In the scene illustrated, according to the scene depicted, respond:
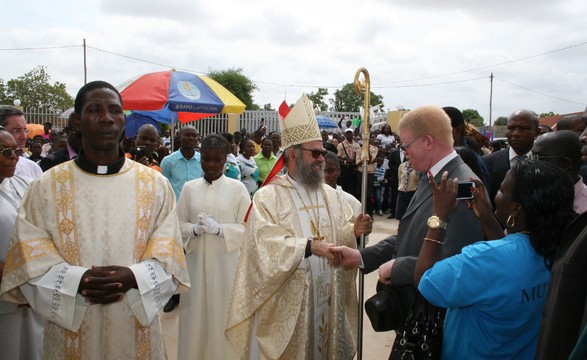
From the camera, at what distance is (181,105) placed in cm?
855

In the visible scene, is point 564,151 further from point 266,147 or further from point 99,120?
point 266,147

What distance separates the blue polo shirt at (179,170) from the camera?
20.6ft

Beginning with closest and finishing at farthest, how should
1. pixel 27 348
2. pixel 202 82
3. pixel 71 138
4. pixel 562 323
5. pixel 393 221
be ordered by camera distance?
1. pixel 562 323
2. pixel 27 348
3. pixel 71 138
4. pixel 202 82
5. pixel 393 221

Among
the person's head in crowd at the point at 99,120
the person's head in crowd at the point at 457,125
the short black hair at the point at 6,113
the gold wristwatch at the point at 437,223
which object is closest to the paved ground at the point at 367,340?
the person's head in crowd at the point at 457,125

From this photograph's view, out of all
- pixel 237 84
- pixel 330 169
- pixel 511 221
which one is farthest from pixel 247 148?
pixel 237 84

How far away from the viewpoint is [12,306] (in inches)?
120

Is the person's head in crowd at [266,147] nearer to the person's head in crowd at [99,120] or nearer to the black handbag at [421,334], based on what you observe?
the person's head in crowd at [99,120]

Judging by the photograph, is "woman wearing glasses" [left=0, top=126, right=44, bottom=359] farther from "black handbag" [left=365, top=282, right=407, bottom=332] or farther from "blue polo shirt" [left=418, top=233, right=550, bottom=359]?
"blue polo shirt" [left=418, top=233, right=550, bottom=359]

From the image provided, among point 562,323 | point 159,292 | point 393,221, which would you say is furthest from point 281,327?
point 393,221

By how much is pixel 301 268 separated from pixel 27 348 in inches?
79.6

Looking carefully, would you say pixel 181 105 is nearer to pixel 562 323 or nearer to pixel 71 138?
pixel 71 138

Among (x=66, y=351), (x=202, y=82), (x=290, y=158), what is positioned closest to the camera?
Result: (x=66, y=351)

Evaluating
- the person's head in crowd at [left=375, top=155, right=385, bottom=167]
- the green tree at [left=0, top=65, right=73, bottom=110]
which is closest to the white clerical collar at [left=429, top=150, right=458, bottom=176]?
the person's head in crowd at [left=375, top=155, right=385, bottom=167]

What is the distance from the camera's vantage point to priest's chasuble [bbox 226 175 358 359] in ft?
11.1
